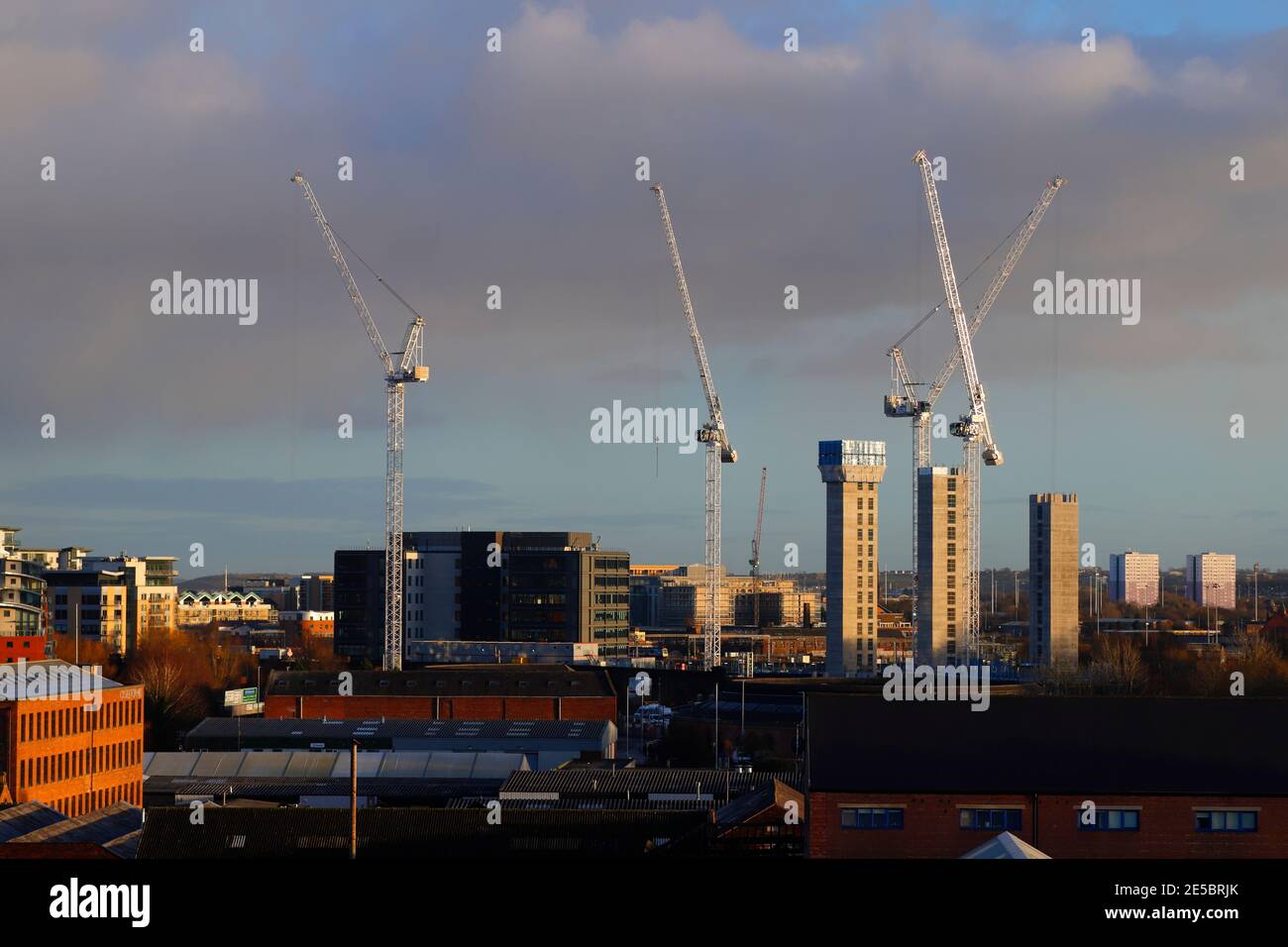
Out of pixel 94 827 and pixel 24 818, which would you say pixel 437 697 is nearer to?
pixel 94 827

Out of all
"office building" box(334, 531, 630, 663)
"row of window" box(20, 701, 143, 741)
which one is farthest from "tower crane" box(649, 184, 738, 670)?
"row of window" box(20, 701, 143, 741)

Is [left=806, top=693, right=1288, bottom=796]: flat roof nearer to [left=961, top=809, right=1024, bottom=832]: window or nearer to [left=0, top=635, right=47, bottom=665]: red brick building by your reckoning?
[left=961, top=809, right=1024, bottom=832]: window

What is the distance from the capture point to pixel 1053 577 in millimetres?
125625

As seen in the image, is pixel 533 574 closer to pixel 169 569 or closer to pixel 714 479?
pixel 714 479

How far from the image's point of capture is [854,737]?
30.0 metres

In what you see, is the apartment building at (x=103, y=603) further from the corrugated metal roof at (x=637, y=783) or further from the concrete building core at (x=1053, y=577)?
the corrugated metal roof at (x=637, y=783)

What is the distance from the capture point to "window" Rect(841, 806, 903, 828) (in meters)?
28.7

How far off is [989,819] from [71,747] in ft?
108

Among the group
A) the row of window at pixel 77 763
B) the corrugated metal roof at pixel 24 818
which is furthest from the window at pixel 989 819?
the row of window at pixel 77 763

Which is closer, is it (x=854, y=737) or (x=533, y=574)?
(x=854, y=737)

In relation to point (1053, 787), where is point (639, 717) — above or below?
below

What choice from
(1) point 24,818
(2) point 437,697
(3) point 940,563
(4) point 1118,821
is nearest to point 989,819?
(4) point 1118,821
